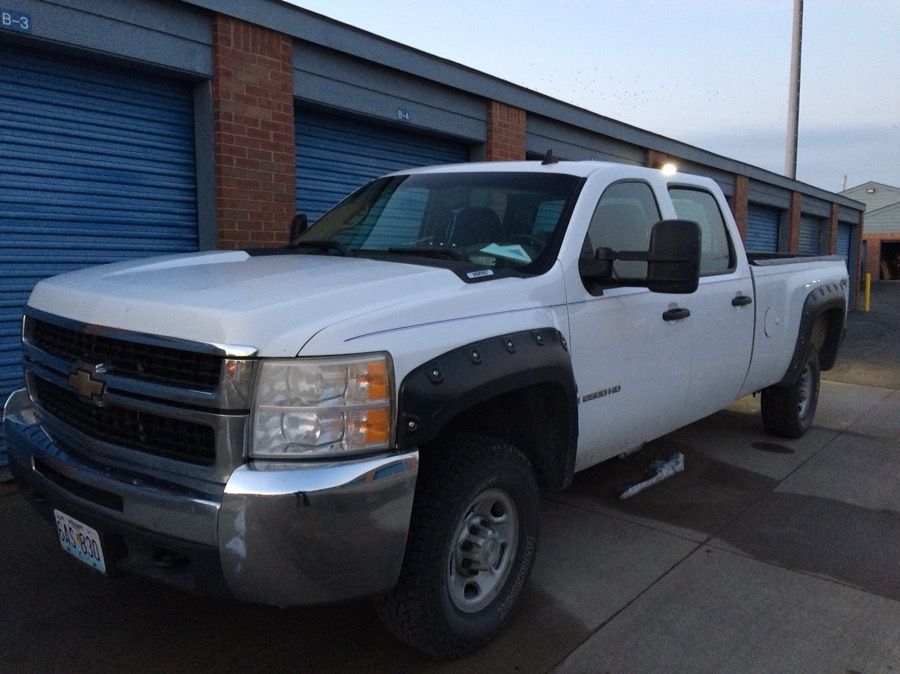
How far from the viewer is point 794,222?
19.3m

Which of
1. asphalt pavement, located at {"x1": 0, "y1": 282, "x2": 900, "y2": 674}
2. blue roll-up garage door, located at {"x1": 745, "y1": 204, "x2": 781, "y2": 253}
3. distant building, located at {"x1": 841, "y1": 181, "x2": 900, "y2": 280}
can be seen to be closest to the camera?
asphalt pavement, located at {"x1": 0, "y1": 282, "x2": 900, "y2": 674}

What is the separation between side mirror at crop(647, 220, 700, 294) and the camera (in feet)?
10.4

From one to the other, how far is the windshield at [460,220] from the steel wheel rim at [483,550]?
3.21 ft

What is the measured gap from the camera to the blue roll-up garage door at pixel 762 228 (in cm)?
1753

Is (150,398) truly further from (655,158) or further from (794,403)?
(655,158)

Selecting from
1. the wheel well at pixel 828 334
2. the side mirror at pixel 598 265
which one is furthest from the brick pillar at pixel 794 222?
the side mirror at pixel 598 265

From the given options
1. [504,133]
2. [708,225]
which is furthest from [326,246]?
[504,133]

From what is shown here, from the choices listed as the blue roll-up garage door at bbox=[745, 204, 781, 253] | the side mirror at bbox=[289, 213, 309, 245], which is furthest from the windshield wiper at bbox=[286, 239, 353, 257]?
the blue roll-up garage door at bbox=[745, 204, 781, 253]

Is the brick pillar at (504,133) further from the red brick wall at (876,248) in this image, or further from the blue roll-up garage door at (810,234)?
the red brick wall at (876,248)

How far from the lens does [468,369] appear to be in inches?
103

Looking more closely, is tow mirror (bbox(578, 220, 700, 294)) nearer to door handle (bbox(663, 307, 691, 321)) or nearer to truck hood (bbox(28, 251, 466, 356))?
door handle (bbox(663, 307, 691, 321))

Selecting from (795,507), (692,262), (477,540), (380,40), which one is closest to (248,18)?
(380,40)

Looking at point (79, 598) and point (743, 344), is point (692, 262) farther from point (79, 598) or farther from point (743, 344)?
point (79, 598)

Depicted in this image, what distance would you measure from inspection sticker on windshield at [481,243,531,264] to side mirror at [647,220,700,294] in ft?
1.76
